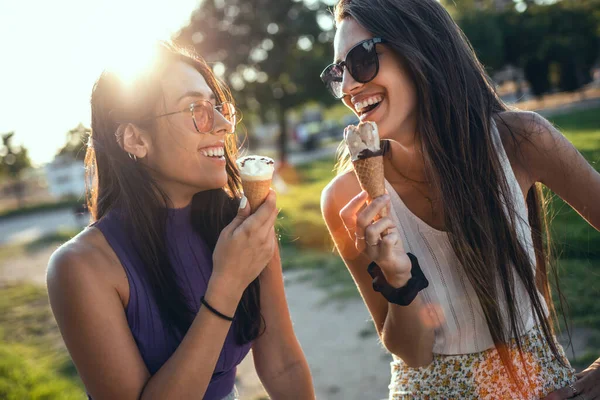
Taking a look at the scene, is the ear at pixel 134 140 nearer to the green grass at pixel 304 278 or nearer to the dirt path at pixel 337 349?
the green grass at pixel 304 278

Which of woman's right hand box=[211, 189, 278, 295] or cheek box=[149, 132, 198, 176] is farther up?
cheek box=[149, 132, 198, 176]

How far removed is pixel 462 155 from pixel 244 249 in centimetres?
111

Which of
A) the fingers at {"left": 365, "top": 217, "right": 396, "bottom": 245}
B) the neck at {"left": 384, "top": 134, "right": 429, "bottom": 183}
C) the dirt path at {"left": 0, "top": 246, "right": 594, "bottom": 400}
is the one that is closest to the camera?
the fingers at {"left": 365, "top": 217, "right": 396, "bottom": 245}

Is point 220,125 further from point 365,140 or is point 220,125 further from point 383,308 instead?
point 383,308

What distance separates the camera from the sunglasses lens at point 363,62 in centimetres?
229

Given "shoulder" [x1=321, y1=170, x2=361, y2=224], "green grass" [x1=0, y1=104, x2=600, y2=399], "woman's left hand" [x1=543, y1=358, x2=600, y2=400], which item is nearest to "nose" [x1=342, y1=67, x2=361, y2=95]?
"shoulder" [x1=321, y1=170, x2=361, y2=224]

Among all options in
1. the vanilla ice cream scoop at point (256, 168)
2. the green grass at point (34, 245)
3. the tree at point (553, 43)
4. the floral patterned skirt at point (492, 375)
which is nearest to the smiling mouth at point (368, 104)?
the vanilla ice cream scoop at point (256, 168)

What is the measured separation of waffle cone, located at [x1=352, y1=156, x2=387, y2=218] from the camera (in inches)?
84.4

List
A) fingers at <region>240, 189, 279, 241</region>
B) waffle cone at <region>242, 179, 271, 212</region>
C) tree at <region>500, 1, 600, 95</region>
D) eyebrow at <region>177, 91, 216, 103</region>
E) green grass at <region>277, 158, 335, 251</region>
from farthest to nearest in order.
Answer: tree at <region>500, 1, 600, 95</region> < green grass at <region>277, 158, 335, 251</region> < eyebrow at <region>177, 91, 216, 103</region> < waffle cone at <region>242, 179, 271, 212</region> < fingers at <region>240, 189, 279, 241</region>

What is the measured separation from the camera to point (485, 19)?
35469 mm

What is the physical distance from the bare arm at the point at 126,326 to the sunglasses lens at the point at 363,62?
806mm

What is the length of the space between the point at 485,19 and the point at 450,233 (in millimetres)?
37411

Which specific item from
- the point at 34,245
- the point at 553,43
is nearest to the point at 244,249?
the point at 34,245

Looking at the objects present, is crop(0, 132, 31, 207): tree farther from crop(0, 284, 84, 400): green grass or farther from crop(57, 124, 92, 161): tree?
crop(57, 124, 92, 161): tree
